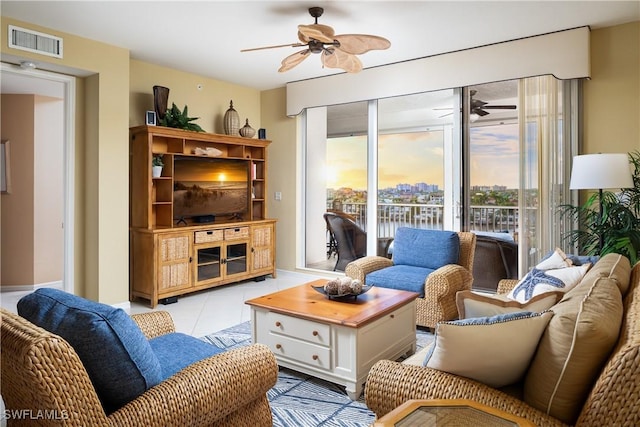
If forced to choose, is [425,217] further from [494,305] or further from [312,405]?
[494,305]

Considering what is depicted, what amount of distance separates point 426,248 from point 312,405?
209 cm

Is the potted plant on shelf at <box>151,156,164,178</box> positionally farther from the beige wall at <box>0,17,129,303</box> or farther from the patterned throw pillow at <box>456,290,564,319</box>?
the patterned throw pillow at <box>456,290,564,319</box>

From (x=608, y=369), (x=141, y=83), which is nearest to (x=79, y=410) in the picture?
(x=608, y=369)

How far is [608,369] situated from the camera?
3.73 ft

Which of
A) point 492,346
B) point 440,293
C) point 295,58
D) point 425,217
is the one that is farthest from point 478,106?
point 492,346

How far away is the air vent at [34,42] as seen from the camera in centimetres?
364

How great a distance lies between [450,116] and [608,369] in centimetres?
409

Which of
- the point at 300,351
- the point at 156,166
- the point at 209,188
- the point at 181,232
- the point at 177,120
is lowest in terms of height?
the point at 300,351

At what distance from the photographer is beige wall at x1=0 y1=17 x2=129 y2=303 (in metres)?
4.23

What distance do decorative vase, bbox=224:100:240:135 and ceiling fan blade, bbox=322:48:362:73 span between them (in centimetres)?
222

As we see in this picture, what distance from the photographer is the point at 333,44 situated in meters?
3.40

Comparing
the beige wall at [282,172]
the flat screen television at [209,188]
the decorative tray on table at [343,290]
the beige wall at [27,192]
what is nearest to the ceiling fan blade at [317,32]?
the decorative tray on table at [343,290]

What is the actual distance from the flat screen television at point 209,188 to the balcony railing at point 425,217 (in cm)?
142

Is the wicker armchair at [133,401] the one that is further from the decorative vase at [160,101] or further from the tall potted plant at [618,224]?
the decorative vase at [160,101]
